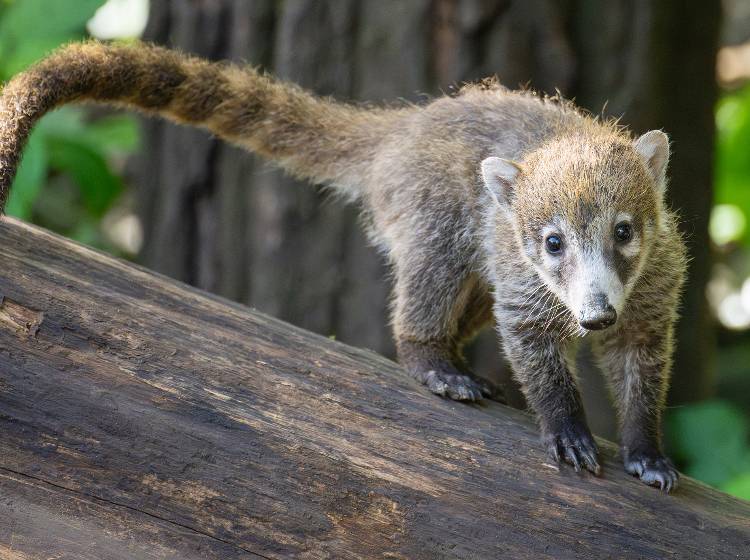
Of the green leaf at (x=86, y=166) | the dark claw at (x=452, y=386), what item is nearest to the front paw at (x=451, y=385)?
the dark claw at (x=452, y=386)

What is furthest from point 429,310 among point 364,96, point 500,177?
point 364,96

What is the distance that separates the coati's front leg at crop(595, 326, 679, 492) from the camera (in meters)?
4.70

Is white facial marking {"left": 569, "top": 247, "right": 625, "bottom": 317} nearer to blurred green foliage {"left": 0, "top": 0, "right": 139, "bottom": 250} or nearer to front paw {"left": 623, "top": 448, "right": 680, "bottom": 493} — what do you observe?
front paw {"left": 623, "top": 448, "right": 680, "bottom": 493}

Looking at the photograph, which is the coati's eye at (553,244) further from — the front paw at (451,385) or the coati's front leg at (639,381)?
the front paw at (451,385)

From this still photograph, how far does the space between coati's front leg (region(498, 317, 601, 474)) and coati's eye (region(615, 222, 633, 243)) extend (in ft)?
2.35

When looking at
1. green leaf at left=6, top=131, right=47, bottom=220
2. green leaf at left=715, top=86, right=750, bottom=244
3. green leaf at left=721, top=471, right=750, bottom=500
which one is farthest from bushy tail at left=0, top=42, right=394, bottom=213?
green leaf at left=715, top=86, right=750, bottom=244

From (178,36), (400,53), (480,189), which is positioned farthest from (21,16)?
(480,189)

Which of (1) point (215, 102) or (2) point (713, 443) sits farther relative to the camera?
(2) point (713, 443)

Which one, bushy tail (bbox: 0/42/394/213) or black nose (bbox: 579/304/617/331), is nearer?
black nose (bbox: 579/304/617/331)

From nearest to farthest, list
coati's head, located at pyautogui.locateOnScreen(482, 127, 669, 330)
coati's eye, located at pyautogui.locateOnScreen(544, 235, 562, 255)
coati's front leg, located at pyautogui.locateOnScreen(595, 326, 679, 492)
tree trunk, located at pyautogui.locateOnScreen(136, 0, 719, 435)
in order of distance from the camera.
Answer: coati's head, located at pyautogui.locateOnScreen(482, 127, 669, 330), coati's eye, located at pyautogui.locateOnScreen(544, 235, 562, 255), coati's front leg, located at pyautogui.locateOnScreen(595, 326, 679, 492), tree trunk, located at pyautogui.locateOnScreen(136, 0, 719, 435)

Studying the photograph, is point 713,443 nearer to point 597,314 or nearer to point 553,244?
point 553,244

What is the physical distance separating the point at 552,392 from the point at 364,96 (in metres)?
2.92

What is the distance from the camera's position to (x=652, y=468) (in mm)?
4410

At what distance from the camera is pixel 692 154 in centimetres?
696
